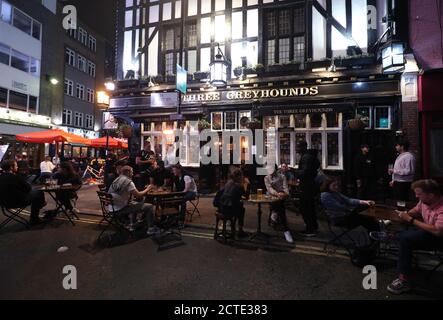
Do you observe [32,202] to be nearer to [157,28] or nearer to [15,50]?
[157,28]

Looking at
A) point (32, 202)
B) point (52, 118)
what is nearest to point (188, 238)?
point (32, 202)

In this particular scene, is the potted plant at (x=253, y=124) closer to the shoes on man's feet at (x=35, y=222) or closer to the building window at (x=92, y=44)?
A: the shoes on man's feet at (x=35, y=222)

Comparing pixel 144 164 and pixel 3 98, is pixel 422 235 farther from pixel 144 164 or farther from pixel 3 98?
pixel 3 98

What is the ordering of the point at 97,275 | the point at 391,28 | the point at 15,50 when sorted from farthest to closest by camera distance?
the point at 15,50 → the point at 391,28 → the point at 97,275

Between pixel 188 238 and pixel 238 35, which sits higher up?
pixel 238 35

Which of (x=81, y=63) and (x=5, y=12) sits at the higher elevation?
(x=81, y=63)

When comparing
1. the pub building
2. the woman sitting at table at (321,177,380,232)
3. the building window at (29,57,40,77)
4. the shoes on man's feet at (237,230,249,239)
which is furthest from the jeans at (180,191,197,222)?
the building window at (29,57,40,77)

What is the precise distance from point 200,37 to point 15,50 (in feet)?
54.9

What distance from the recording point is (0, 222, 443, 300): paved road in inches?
133

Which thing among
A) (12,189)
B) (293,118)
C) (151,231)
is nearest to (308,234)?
(151,231)

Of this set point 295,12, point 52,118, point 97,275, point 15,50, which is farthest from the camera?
point 52,118

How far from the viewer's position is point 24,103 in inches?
813

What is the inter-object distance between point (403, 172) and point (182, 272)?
20.2 ft

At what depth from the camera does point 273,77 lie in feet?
36.2
